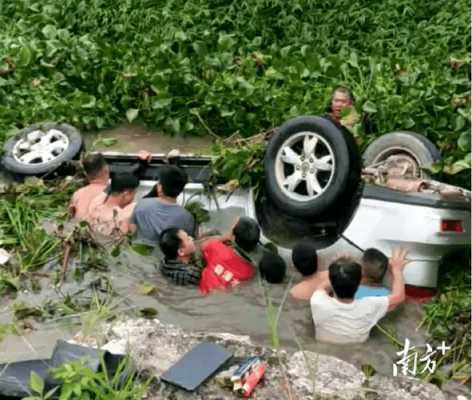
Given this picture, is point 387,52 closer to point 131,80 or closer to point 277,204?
point 131,80

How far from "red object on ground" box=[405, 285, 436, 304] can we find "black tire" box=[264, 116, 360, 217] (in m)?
0.76

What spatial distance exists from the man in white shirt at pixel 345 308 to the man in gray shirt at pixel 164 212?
4.57 ft

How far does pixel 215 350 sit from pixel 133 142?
4.65m

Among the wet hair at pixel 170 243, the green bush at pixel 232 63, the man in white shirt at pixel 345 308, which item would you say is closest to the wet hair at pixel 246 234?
the wet hair at pixel 170 243

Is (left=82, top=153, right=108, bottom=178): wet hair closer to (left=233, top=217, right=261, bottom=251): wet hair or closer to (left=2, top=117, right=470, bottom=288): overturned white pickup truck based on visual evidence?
(left=2, top=117, right=470, bottom=288): overturned white pickup truck

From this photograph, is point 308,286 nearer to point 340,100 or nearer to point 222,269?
point 222,269

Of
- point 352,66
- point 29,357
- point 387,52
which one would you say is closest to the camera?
point 29,357

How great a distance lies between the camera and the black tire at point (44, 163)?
302 inches

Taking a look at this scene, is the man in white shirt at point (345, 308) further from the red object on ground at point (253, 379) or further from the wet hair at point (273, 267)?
the red object on ground at point (253, 379)

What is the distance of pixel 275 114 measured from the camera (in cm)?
825

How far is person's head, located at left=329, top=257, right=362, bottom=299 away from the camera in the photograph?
5438 mm

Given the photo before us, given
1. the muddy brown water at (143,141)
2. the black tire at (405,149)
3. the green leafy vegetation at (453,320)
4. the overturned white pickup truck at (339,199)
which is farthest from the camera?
the muddy brown water at (143,141)

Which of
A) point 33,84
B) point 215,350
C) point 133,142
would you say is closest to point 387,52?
point 133,142

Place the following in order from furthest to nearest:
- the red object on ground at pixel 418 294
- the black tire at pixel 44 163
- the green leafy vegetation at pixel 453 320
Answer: the black tire at pixel 44 163 → the red object on ground at pixel 418 294 → the green leafy vegetation at pixel 453 320
